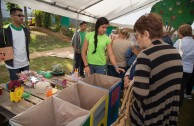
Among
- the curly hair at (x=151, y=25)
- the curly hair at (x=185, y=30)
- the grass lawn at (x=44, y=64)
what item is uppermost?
the curly hair at (x=185, y=30)

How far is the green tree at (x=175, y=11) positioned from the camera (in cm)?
544

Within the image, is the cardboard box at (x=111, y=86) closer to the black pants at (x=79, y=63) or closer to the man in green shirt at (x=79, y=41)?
the man in green shirt at (x=79, y=41)

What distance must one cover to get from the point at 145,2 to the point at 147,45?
4.44 m

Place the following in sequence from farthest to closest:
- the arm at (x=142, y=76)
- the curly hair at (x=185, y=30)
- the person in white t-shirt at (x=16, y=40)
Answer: the curly hair at (x=185, y=30)
the person in white t-shirt at (x=16, y=40)
the arm at (x=142, y=76)

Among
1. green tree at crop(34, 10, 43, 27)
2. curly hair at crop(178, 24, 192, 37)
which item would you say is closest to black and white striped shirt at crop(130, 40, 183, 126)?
curly hair at crop(178, 24, 192, 37)

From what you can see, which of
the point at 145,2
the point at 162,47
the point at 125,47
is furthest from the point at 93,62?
the point at 145,2

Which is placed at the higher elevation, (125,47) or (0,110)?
(125,47)

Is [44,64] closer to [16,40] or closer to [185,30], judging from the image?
[16,40]

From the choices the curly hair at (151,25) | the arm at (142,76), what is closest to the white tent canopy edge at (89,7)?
the curly hair at (151,25)

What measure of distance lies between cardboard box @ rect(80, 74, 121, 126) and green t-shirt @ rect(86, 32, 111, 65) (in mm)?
475

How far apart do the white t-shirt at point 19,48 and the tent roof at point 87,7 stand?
52cm

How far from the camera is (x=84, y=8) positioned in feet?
13.9

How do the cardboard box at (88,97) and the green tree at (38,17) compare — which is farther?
the green tree at (38,17)

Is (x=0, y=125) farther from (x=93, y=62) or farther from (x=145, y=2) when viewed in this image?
(x=145, y=2)
